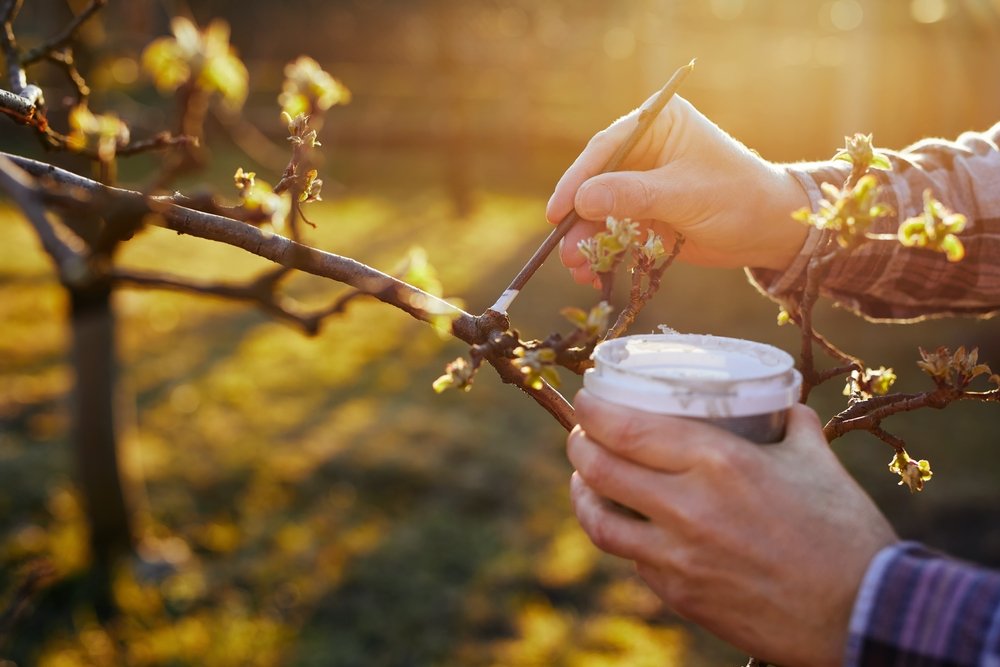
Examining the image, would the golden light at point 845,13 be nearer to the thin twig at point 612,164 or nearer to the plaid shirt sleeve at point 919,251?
the plaid shirt sleeve at point 919,251

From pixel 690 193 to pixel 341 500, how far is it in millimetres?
4857

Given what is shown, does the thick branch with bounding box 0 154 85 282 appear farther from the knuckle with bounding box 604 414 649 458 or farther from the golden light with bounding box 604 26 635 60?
the golden light with bounding box 604 26 635 60

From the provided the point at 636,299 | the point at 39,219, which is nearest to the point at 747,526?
the point at 636,299

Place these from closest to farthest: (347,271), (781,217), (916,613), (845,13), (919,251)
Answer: (916,613) < (347,271) < (781,217) < (919,251) < (845,13)

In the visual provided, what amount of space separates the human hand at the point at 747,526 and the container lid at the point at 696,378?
26 millimetres

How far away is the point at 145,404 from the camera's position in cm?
762

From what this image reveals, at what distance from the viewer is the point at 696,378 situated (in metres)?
1.20

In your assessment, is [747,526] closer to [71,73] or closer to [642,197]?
[642,197]

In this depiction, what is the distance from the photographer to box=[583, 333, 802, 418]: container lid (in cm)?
119

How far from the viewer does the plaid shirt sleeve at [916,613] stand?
1.14 metres

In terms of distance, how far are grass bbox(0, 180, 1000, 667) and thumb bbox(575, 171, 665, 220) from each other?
2.25 m

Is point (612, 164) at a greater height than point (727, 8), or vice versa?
point (727, 8)

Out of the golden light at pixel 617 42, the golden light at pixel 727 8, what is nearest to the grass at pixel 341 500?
the golden light at pixel 727 8

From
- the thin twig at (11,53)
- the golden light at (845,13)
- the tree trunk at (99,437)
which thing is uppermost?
the golden light at (845,13)
